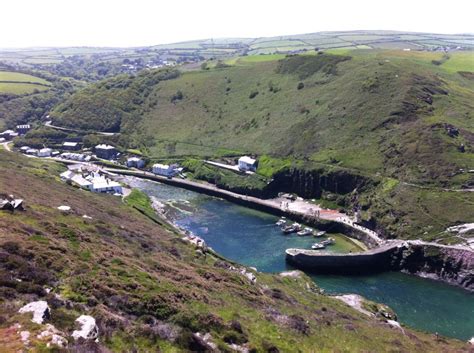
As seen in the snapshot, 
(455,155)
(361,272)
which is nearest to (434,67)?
(455,155)

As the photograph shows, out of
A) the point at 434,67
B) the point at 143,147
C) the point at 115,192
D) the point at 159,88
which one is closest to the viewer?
the point at 115,192

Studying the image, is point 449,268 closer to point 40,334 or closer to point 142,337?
point 142,337

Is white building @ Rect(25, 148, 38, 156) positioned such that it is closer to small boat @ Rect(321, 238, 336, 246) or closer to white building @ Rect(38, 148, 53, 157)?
white building @ Rect(38, 148, 53, 157)

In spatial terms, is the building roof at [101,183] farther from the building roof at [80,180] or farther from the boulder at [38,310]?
the boulder at [38,310]

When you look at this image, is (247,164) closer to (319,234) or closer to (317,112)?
(317,112)

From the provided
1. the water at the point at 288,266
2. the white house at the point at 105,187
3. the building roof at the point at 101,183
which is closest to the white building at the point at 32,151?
the building roof at the point at 101,183

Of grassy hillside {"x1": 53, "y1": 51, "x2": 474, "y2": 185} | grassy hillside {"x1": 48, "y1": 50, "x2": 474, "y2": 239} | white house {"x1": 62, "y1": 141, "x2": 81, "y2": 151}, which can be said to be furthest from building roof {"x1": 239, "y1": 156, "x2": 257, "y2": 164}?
white house {"x1": 62, "y1": 141, "x2": 81, "y2": 151}

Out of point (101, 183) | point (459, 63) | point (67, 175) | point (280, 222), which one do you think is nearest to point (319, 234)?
point (280, 222)
